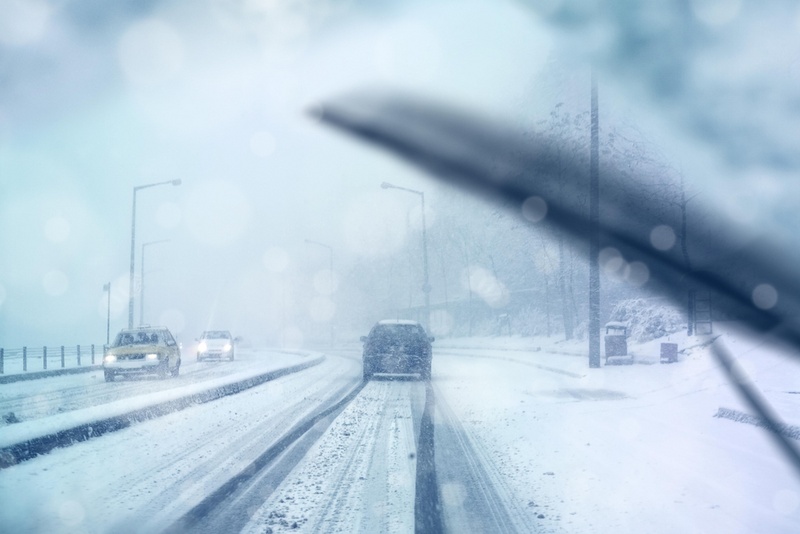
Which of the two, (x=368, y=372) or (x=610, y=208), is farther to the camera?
(x=610, y=208)

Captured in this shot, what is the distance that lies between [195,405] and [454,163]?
32.1 meters

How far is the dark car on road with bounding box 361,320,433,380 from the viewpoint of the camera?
21781mm

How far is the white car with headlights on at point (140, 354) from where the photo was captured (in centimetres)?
2508

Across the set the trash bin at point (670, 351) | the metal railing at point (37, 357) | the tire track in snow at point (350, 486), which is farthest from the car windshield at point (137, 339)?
the trash bin at point (670, 351)

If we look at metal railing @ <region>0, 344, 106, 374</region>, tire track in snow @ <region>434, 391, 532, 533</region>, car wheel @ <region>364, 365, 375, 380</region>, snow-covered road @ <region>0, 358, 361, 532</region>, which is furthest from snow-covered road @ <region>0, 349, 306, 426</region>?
tire track in snow @ <region>434, 391, 532, 533</region>

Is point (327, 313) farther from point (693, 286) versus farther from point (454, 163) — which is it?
point (693, 286)

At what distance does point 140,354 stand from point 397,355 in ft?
30.5

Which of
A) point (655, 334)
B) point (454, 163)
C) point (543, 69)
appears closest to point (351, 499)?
point (655, 334)

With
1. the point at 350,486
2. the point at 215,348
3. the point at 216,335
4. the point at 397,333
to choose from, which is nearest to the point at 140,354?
the point at 397,333

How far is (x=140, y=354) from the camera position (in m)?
25.3

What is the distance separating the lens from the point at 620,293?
41.0m

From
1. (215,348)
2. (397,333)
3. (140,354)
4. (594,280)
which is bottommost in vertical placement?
(215,348)

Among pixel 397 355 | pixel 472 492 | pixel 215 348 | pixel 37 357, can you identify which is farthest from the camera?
pixel 215 348

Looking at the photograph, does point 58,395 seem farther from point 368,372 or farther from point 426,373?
point 426,373
